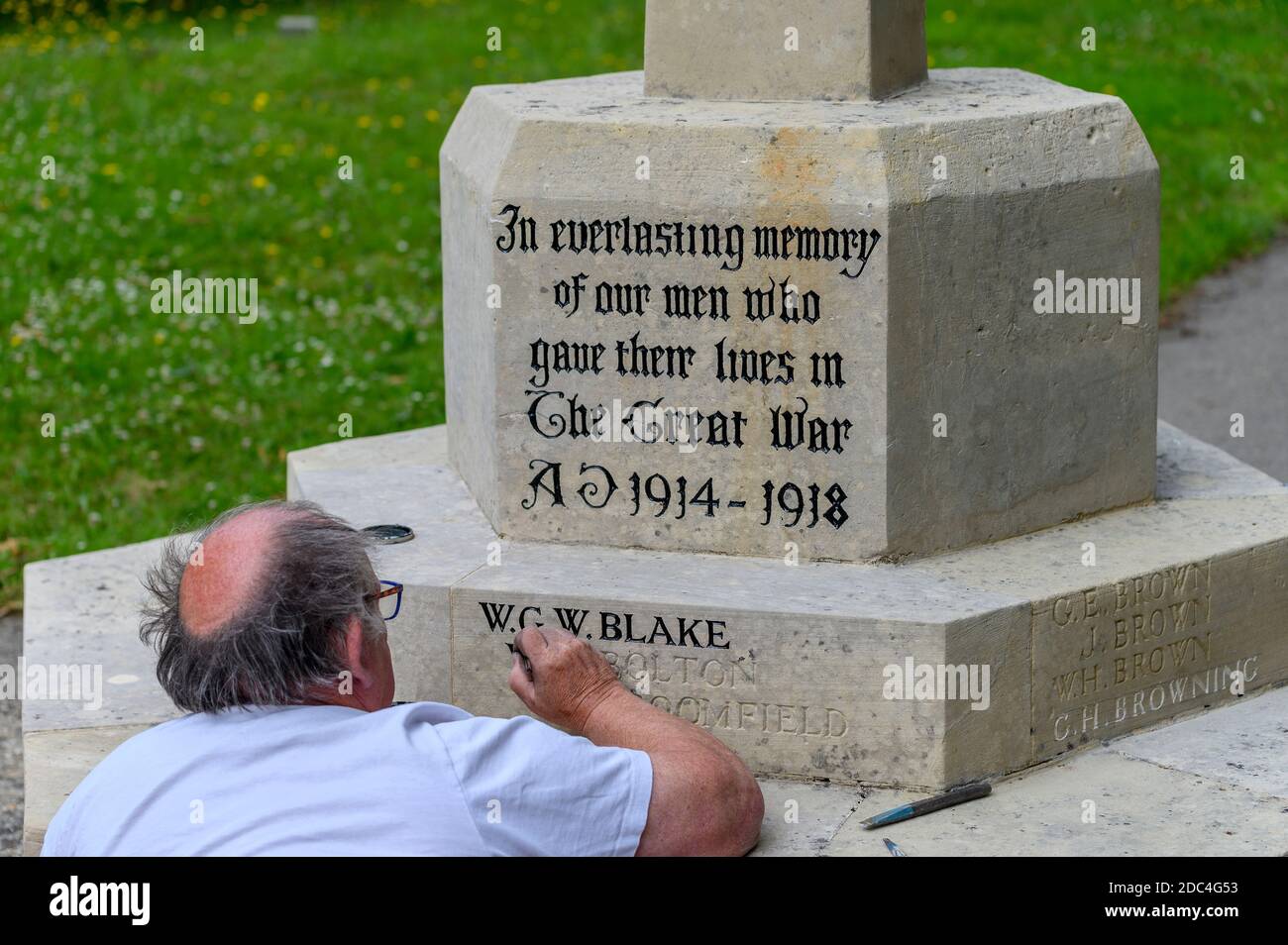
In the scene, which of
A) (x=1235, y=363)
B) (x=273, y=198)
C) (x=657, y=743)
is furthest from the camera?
(x=273, y=198)

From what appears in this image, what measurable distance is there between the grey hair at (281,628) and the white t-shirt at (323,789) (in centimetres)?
5

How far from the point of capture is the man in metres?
2.72

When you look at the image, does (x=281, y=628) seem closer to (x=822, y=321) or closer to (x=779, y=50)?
(x=822, y=321)

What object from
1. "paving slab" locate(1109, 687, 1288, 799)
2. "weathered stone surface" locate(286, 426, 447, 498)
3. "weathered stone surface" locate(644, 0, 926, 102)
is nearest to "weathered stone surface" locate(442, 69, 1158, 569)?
"weathered stone surface" locate(644, 0, 926, 102)

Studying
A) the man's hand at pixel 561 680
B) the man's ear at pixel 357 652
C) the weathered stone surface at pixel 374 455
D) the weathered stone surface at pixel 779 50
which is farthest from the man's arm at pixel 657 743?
the weathered stone surface at pixel 779 50

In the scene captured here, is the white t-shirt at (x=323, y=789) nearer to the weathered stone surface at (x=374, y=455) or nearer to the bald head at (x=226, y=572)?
the bald head at (x=226, y=572)

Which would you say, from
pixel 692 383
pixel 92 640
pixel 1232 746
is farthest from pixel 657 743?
pixel 92 640

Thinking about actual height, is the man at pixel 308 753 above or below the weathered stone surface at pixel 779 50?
below

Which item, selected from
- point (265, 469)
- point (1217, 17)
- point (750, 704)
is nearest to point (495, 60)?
point (1217, 17)

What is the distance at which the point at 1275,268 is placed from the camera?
9227mm

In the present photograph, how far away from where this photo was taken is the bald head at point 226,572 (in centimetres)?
287

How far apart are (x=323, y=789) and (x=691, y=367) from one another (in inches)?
68.2

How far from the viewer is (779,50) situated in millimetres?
4395

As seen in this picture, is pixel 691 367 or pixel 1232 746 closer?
pixel 1232 746
